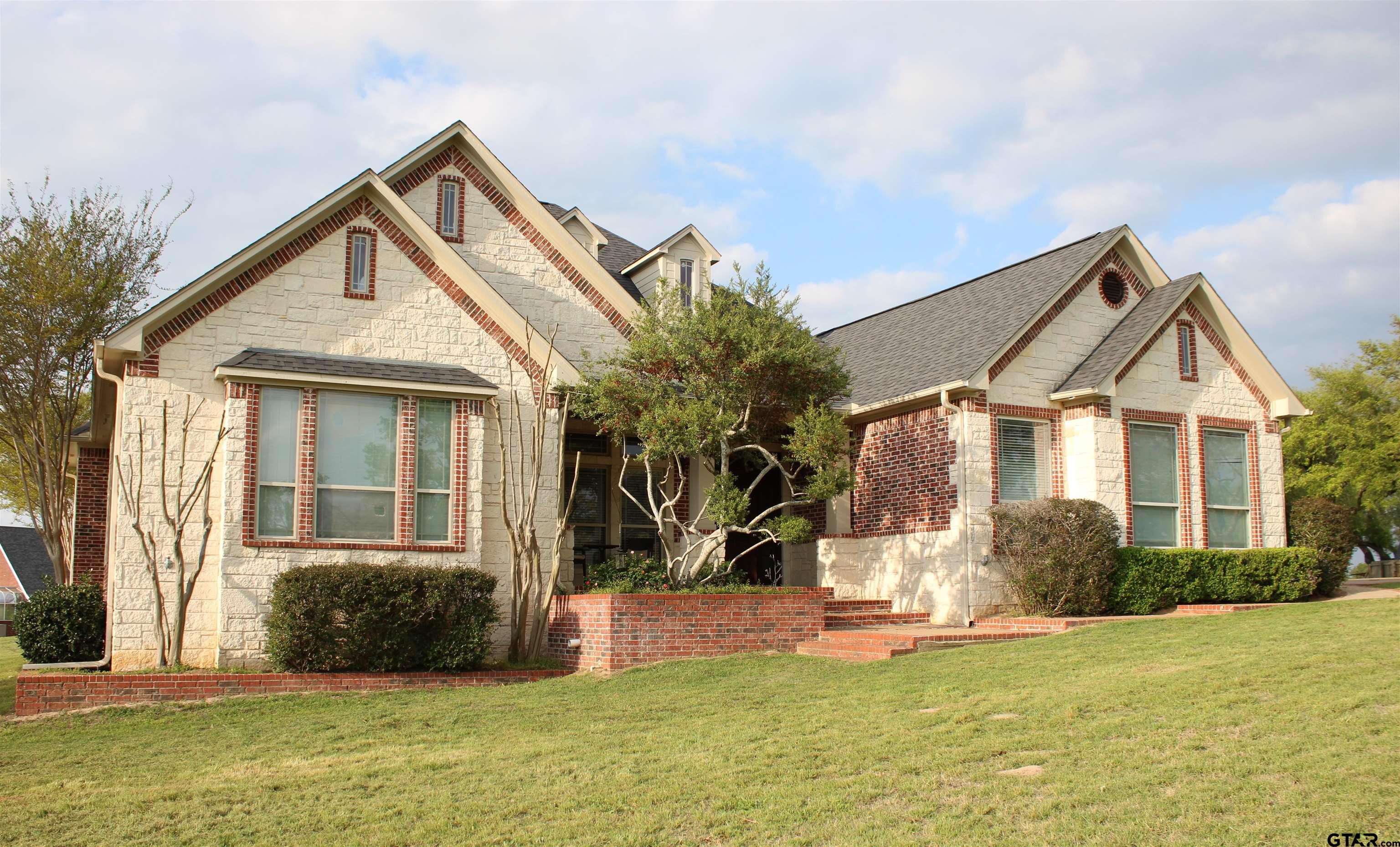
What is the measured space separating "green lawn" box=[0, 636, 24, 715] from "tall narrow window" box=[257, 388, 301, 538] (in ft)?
10.9

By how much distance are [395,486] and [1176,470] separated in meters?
12.0

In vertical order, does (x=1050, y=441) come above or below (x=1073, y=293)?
below

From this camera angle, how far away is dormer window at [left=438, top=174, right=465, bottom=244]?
704 inches

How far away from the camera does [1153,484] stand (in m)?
17.4

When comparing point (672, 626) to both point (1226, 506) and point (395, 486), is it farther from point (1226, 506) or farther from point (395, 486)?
point (1226, 506)

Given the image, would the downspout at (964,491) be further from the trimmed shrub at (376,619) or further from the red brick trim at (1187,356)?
the trimmed shrub at (376,619)

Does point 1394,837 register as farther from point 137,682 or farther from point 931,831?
point 137,682

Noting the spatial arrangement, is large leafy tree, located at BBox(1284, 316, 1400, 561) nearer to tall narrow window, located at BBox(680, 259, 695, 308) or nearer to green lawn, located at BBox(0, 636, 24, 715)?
tall narrow window, located at BBox(680, 259, 695, 308)

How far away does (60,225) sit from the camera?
19.2 m

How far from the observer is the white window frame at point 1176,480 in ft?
56.1

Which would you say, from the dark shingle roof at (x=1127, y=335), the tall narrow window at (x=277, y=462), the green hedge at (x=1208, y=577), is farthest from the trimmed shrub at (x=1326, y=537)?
the tall narrow window at (x=277, y=462)

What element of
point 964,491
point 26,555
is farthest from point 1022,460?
point 26,555

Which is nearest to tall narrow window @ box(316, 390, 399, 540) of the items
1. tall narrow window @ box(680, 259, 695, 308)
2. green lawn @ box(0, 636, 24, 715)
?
Answer: green lawn @ box(0, 636, 24, 715)

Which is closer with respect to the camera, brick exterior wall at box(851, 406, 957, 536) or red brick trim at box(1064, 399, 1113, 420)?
brick exterior wall at box(851, 406, 957, 536)
